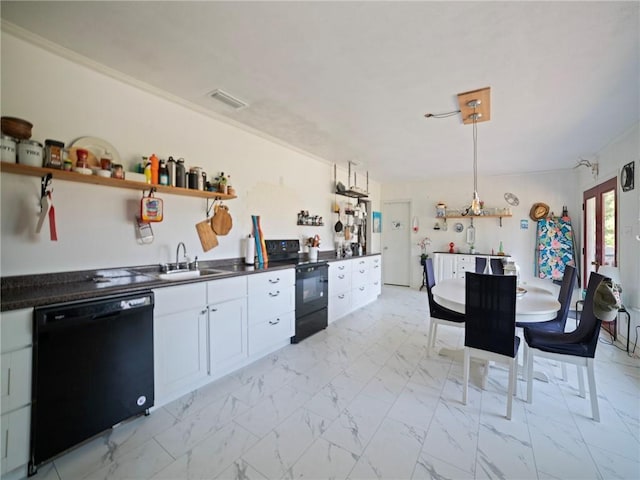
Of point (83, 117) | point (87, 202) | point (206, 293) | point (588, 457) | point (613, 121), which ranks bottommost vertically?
point (588, 457)

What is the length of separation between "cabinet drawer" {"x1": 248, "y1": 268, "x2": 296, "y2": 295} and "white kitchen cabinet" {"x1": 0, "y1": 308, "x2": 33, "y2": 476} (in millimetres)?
1430

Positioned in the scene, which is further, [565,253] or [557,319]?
[565,253]

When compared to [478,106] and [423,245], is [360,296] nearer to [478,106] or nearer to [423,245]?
[423,245]

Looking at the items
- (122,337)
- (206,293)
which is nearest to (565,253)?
(206,293)

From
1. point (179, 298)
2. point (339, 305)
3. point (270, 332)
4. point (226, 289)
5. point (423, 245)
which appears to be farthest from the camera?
point (423, 245)

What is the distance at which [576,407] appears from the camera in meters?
1.98

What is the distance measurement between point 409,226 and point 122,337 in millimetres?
5798

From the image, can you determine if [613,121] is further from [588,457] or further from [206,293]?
[206,293]

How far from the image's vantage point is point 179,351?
1985 millimetres

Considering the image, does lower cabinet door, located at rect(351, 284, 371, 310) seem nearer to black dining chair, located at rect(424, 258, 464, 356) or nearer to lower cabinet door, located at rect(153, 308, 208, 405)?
black dining chair, located at rect(424, 258, 464, 356)

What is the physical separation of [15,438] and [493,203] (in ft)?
21.9

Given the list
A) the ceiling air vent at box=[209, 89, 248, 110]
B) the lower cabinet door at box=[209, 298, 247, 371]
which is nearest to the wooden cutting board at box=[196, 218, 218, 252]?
the lower cabinet door at box=[209, 298, 247, 371]

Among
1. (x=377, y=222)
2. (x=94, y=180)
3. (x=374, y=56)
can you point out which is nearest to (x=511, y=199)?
(x=377, y=222)

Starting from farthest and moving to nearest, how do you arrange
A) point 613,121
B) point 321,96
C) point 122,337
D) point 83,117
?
1. point 613,121
2. point 321,96
3. point 83,117
4. point 122,337
